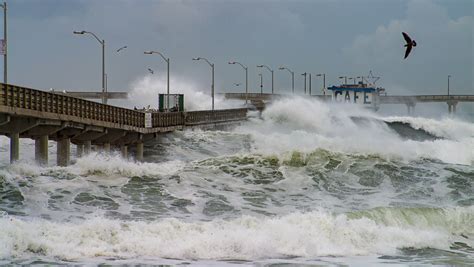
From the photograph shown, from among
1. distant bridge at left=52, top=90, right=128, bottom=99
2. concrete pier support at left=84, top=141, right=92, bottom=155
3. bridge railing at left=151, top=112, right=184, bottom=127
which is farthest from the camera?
distant bridge at left=52, top=90, right=128, bottom=99

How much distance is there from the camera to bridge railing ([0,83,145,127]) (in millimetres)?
32625

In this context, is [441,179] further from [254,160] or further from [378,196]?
[254,160]

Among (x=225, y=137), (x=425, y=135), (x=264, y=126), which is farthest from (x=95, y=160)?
(x=425, y=135)

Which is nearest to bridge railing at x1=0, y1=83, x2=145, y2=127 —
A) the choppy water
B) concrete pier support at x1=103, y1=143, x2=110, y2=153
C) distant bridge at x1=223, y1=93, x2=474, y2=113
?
concrete pier support at x1=103, y1=143, x2=110, y2=153

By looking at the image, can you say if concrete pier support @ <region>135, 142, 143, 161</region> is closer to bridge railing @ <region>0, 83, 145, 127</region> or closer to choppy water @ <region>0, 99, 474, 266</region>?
bridge railing @ <region>0, 83, 145, 127</region>

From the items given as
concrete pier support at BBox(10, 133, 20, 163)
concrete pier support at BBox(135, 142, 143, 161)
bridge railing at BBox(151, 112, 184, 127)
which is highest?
bridge railing at BBox(151, 112, 184, 127)

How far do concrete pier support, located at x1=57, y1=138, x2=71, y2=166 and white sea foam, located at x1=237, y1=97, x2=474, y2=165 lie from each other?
1079 centimetres

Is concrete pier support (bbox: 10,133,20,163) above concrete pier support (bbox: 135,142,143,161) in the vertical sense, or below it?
above

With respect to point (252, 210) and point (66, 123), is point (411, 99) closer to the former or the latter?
point (66, 123)

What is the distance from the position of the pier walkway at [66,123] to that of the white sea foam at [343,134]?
891cm

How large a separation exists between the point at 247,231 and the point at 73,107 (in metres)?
22.0

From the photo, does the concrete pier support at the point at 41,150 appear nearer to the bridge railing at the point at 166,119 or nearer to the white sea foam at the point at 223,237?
the white sea foam at the point at 223,237

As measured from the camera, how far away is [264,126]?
82812 millimetres

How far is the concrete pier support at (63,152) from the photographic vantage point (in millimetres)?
40562
